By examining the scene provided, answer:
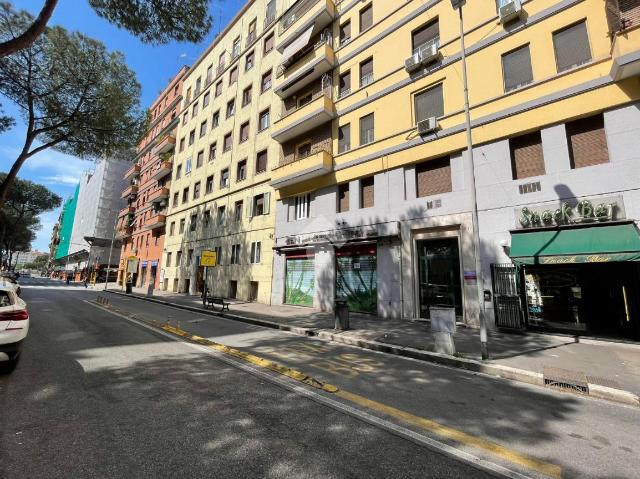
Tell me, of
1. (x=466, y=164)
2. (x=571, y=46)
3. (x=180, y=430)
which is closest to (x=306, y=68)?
(x=466, y=164)

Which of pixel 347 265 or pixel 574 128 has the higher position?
pixel 574 128

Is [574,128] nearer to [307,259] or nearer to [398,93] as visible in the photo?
[398,93]

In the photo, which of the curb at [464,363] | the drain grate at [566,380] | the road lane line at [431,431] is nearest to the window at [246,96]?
the curb at [464,363]

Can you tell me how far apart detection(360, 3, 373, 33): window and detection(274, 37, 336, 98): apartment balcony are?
202cm

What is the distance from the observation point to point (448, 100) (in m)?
12.5

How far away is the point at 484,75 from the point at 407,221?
20.4 ft

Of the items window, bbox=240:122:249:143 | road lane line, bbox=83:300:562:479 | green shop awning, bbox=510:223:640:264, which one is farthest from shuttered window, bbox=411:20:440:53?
road lane line, bbox=83:300:562:479

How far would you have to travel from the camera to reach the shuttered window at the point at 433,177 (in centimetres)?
1242

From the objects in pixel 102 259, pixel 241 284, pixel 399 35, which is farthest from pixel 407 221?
pixel 102 259

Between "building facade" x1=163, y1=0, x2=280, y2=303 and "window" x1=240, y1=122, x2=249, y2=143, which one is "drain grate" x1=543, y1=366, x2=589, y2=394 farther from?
"window" x1=240, y1=122, x2=249, y2=143

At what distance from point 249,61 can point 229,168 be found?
360 inches

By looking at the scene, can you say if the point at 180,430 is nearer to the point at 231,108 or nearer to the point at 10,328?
the point at 10,328

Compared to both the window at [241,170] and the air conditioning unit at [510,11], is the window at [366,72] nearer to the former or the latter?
the air conditioning unit at [510,11]

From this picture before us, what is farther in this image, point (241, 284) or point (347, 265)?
point (241, 284)
